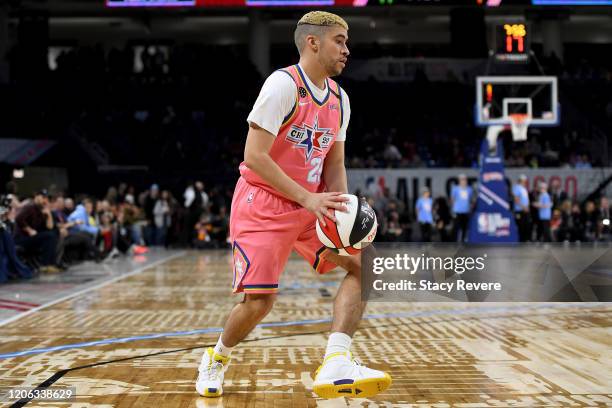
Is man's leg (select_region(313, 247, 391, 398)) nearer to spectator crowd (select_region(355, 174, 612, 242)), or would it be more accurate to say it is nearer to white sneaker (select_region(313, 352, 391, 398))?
white sneaker (select_region(313, 352, 391, 398))

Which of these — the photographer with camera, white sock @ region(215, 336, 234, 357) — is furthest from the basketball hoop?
white sock @ region(215, 336, 234, 357)

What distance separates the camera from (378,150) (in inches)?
1009

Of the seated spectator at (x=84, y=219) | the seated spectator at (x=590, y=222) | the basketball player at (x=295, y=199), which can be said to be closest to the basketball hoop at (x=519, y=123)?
the seated spectator at (x=590, y=222)

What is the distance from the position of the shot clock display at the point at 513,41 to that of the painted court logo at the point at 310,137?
14.4 m

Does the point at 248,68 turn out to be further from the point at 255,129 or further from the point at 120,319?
the point at 255,129

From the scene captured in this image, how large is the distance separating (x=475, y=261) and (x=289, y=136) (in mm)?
3253

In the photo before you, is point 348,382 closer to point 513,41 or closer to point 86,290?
point 86,290

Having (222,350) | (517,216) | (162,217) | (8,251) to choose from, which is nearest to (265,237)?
(222,350)

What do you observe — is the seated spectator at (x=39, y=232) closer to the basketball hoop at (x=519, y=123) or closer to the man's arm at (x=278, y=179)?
the man's arm at (x=278, y=179)

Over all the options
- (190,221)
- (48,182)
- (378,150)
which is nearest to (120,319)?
(190,221)

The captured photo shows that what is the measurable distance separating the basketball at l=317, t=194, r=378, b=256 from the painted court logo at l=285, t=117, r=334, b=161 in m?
0.41

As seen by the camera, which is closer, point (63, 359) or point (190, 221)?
point (63, 359)

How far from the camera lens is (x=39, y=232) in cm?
1259

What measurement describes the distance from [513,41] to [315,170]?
14729 millimetres
